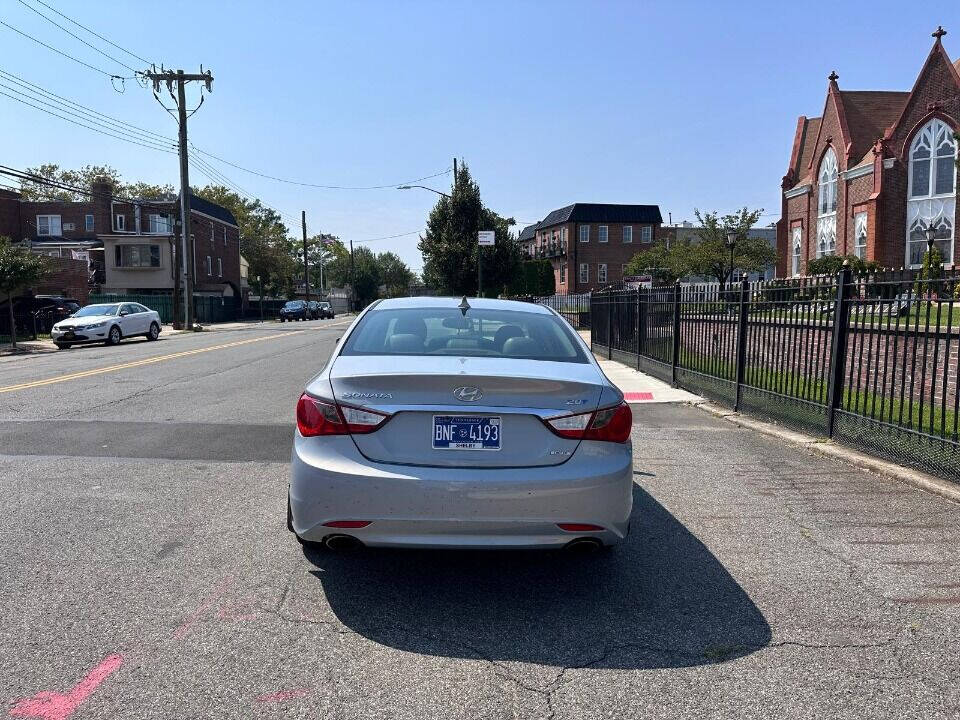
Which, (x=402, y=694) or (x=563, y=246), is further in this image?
(x=563, y=246)

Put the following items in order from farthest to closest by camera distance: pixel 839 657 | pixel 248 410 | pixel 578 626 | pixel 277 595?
pixel 248 410 → pixel 277 595 → pixel 578 626 → pixel 839 657

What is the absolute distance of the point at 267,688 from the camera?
10.1ft

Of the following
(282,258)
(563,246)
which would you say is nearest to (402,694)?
(563,246)

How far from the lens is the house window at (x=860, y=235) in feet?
115

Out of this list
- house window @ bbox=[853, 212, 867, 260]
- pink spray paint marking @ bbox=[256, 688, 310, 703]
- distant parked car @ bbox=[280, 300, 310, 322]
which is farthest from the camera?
distant parked car @ bbox=[280, 300, 310, 322]

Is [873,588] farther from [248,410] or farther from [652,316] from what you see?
[652,316]

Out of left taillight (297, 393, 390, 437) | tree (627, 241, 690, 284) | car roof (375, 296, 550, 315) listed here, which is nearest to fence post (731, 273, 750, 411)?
car roof (375, 296, 550, 315)

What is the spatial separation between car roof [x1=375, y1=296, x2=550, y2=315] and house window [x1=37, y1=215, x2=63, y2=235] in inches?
2556

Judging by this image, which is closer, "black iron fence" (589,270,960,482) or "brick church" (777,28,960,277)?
"black iron fence" (589,270,960,482)

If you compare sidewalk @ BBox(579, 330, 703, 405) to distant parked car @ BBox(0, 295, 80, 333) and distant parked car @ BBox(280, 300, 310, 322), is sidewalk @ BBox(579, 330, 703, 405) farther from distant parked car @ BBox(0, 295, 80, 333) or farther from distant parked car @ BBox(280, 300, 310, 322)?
distant parked car @ BBox(280, 300, 310, 322)

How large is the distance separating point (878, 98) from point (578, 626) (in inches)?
1710

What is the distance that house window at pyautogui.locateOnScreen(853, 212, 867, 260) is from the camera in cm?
3509

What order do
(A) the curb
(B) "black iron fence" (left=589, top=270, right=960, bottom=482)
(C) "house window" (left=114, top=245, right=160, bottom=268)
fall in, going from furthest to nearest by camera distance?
(C) "house window" (left=114, top=245, right=160, bottom=268), (B) "black iron fence" (left=589, top=270, right=960, bottom=482), (A) the curb

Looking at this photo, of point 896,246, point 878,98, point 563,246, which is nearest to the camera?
point 896,246
